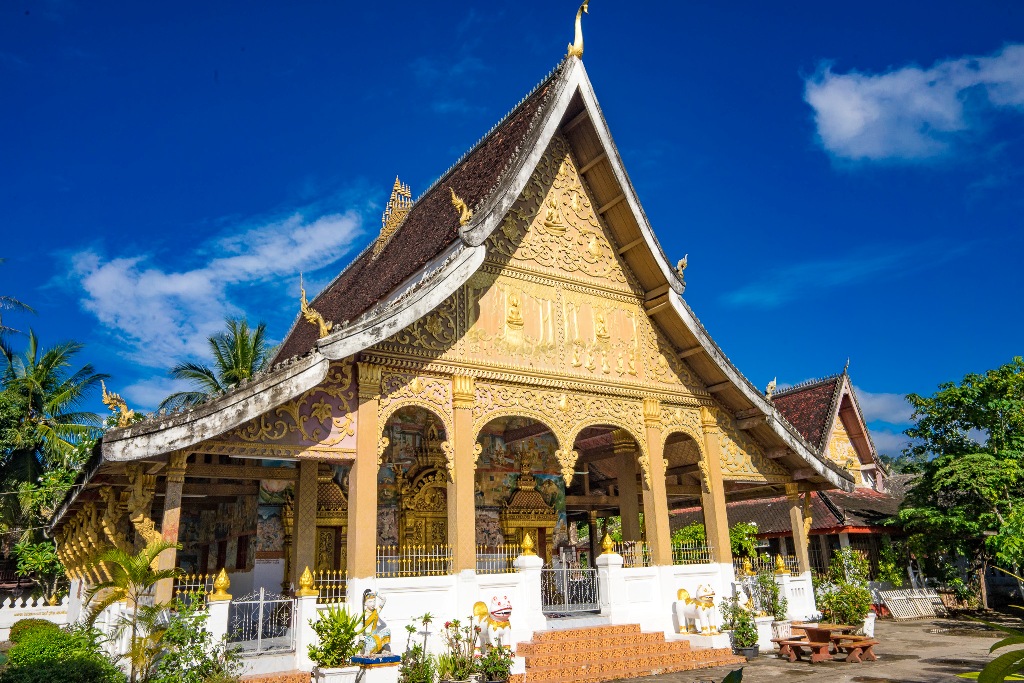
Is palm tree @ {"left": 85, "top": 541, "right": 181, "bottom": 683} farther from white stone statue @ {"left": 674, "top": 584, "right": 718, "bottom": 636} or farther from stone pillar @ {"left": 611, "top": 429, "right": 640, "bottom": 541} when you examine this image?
stone pillar @ {"left": 611, "top": 429, "right": 640, "bottom": 541}

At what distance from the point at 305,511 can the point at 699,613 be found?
6.28 metres

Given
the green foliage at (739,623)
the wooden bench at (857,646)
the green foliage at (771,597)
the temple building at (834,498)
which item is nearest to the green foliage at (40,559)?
the green foliage at (739,623)

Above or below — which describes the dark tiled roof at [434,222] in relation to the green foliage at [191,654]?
above

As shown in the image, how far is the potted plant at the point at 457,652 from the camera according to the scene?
28.4 feet

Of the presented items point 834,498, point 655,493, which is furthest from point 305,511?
point 834,498

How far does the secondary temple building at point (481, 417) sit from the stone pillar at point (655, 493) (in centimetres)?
4

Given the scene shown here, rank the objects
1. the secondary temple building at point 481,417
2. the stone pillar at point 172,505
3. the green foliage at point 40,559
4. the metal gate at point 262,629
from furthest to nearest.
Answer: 1. the green foliage at point 40,559
2. the secondary temple building at point 481,417
3. the stone pillar at point 172,505
4. the metal gate at point 262,629

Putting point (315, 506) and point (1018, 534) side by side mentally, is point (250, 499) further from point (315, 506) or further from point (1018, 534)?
point (1018, 534)

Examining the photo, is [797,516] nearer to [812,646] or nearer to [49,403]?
[812,646]

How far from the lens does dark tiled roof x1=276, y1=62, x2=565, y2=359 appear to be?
39.5 feet

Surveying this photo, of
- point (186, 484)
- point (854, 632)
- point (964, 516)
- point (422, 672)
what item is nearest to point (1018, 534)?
point (964, 516)

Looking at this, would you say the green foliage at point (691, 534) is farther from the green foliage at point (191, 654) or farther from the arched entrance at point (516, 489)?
the green foliage at point (191, 654)

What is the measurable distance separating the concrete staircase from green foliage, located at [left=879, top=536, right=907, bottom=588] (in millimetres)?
10290

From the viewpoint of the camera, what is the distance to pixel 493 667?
8.66m
